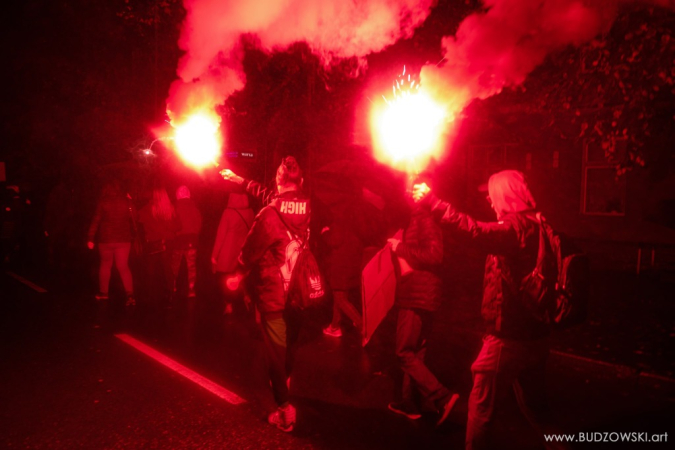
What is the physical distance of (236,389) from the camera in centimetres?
519

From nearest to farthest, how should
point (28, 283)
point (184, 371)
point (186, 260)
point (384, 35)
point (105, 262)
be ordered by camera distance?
1. point (184, 371)
2. point (384, 35)
3. point (105, 262)
4. point (186, 260)
5. point (28, 283)

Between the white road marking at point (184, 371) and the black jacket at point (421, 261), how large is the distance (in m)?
1.83

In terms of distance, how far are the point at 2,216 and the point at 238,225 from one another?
7.89 m

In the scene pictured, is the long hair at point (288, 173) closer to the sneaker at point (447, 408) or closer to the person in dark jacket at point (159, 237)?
the sneaker at point (447, 408)

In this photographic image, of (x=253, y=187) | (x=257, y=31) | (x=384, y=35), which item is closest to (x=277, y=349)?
(x=253, y=187)

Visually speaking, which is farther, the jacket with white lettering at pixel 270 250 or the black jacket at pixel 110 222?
the black jacket at pixel 110 222

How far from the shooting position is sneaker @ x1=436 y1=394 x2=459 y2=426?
4.17m

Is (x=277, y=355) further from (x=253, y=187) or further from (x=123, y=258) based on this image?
(x=123, y=258)

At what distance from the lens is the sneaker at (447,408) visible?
4.17m

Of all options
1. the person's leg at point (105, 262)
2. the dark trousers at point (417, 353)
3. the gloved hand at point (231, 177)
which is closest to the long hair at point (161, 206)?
the person's leg at point (105, 262)

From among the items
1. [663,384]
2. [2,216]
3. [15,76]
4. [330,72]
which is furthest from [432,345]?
[15,76]

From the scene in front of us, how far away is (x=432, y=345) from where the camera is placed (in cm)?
686

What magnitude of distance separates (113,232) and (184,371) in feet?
13.0

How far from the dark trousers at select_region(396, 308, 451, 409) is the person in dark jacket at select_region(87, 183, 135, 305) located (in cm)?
575
